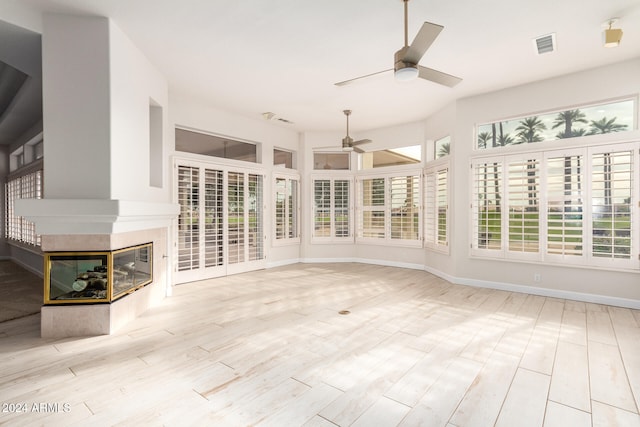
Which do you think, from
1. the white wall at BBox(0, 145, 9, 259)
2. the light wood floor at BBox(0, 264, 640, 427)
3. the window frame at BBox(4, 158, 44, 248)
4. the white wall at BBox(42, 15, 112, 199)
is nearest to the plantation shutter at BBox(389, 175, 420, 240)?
the light wood floor at BBox(0, 264, 640, 427)

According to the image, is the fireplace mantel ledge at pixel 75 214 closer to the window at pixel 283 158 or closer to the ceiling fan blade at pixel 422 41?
the ceiling fan blade at pixel 422 41

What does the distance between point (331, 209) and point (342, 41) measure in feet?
13.7

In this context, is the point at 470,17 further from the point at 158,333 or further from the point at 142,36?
the point at 158,333

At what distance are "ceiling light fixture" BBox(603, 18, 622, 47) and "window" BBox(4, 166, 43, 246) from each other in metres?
7.85

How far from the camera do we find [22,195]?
20.8 feet

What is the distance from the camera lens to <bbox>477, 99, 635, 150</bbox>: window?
3967 mm

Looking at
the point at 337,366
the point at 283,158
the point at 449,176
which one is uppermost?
the point at 283,158

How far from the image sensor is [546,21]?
10.0 feet

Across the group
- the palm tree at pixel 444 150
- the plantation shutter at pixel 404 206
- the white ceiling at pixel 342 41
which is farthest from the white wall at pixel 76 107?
the plantation shutter at pixel 404 206

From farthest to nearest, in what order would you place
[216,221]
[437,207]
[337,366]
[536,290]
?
[437,207] < [216,221] < [536,290] < [337,366]

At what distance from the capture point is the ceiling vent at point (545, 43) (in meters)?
3.33

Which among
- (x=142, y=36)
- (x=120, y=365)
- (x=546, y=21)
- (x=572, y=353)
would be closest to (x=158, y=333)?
(x=120, y=365)

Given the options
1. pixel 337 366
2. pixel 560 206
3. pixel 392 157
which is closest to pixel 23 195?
pixel 337 366

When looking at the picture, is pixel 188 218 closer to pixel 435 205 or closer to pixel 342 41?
pixel 342 41
